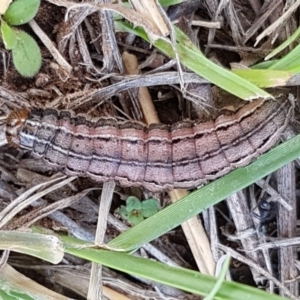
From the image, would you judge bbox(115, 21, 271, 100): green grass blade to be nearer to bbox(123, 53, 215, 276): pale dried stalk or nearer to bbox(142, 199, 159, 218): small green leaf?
bbox(123, 53, 215, 276): pale dried stalk

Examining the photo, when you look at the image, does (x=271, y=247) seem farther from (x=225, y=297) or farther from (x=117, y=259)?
(x=117, y=259)

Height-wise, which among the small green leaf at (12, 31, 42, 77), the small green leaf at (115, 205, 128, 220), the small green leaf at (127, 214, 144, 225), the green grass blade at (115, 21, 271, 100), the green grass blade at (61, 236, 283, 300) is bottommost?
the green grass blade at (61, 236, 283, 300)

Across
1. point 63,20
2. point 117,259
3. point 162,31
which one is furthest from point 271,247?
Answer: point 63,20

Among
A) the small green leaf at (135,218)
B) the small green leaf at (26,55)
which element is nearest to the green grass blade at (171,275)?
the small green leaf at (135,218)

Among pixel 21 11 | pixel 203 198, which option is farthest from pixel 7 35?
pixel 203 198

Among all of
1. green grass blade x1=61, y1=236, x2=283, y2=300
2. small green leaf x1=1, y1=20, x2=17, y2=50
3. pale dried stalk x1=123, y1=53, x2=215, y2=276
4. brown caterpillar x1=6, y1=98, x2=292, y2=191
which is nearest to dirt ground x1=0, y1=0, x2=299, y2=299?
pale dried stalk x1=123, y1=53, x2=215, y2=276

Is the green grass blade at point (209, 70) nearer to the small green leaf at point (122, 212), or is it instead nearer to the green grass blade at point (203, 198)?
the green grass blade at point (203, 198)

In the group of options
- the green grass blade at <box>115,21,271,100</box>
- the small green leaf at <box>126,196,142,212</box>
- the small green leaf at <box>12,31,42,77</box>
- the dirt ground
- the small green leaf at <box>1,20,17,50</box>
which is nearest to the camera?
the green grass blade at <box>115,21,271,100</box>
